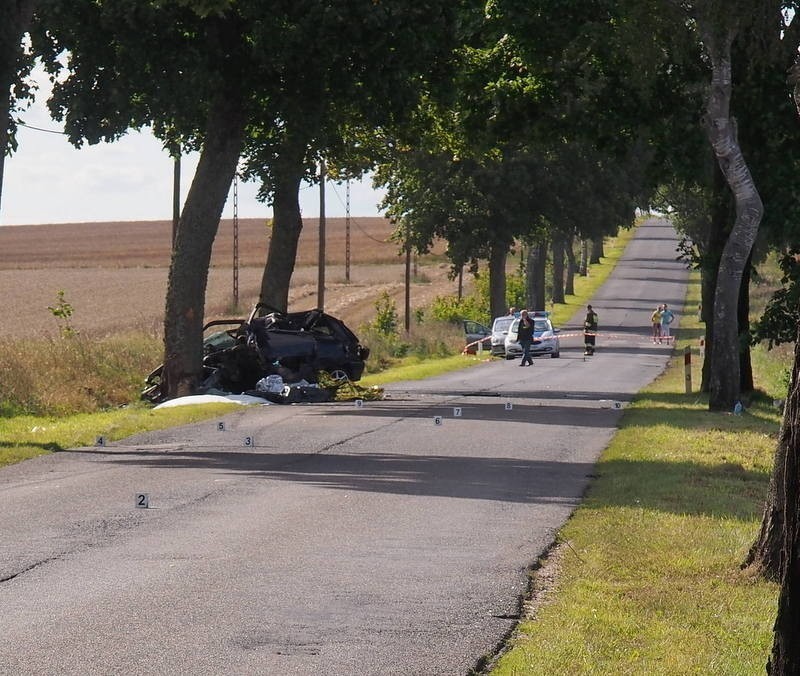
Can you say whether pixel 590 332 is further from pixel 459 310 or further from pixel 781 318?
pixel 781 318

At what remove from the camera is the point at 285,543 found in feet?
37.0

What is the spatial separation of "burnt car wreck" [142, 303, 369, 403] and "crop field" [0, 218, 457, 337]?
6.46 m

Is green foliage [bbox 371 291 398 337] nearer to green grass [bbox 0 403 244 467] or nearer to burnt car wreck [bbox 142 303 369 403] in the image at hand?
burnt car wreck [bbox 142 303 369 403]

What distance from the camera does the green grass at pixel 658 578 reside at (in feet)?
24.8

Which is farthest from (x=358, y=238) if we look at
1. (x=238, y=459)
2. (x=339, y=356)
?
(x=238, y=459)

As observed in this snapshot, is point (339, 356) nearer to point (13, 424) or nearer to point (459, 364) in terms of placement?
point (13, 424)

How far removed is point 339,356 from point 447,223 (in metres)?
32.7

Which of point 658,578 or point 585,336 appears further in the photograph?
point 585,336

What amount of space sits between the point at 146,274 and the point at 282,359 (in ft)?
270

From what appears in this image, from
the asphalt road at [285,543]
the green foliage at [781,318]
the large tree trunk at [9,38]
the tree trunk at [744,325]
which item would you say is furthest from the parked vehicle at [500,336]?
the large tree trunk at [9,38]

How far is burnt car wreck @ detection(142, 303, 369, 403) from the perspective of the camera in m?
29.6

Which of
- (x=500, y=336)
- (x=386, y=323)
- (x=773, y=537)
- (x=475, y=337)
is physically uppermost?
(x=773, y=537)

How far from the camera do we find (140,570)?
1004cm

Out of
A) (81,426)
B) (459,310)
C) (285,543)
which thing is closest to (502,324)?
(459,310)
